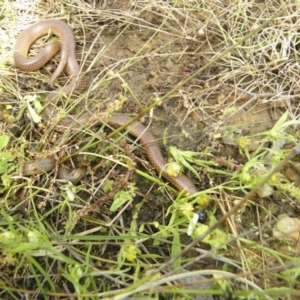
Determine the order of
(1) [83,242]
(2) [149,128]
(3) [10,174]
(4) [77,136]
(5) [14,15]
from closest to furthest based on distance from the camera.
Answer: (1) [83,242]
(3) [10,174]
(4) [77,136]
(2) [149,128]
(5) [14,15]

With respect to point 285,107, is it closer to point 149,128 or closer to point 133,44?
point 149,128

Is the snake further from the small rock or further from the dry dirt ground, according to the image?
the small rock

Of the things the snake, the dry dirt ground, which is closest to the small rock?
the dry dirt ground

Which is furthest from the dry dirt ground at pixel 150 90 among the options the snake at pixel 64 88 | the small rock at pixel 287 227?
the small rock at pixel 287 227

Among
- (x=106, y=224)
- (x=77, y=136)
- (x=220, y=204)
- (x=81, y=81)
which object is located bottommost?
(x=220, y=204)

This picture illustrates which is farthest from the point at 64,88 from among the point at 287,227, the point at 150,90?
the point at 287,227

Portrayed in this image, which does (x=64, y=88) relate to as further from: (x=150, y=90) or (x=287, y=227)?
(x=287, y=227)

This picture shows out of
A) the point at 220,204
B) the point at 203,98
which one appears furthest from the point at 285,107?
the point at 220,204

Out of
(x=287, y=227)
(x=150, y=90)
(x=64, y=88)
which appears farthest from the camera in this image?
(x=150, y=90)

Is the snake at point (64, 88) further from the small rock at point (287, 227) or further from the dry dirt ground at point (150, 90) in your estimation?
the small rock at point (287, 227)
